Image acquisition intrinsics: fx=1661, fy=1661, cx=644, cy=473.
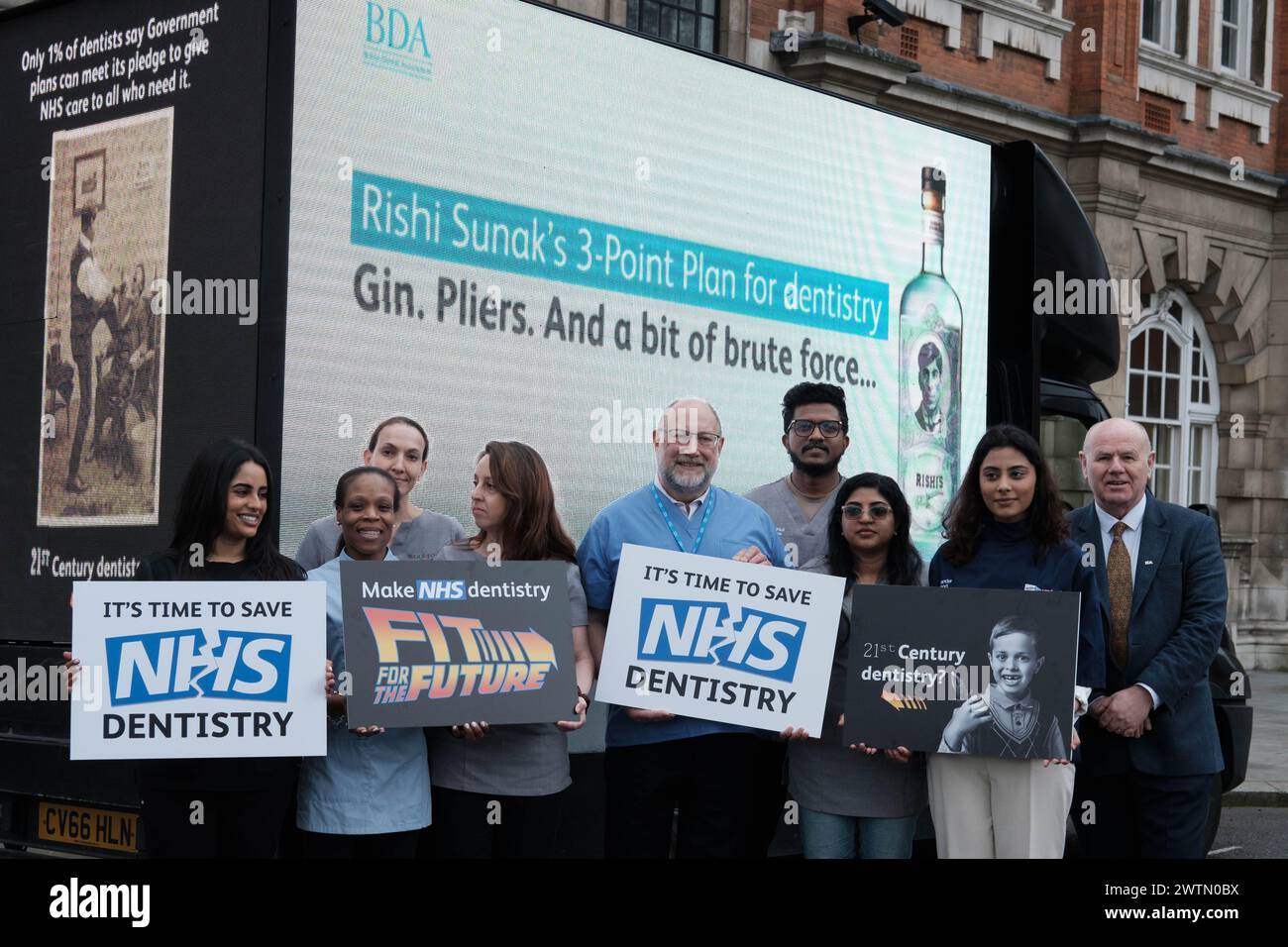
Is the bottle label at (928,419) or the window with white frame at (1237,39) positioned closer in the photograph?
the bottle label at (928,419)

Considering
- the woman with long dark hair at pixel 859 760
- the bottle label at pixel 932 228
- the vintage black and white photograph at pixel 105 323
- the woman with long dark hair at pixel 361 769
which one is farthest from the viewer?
the bottle label at pixel 932 228

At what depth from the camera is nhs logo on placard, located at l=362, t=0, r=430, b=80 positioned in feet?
17.4

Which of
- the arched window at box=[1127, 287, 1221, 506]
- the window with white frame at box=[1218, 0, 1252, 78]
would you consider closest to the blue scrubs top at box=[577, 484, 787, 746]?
the arched window at box=[1127, 287, 1221, 506]

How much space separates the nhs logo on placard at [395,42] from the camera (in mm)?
5309

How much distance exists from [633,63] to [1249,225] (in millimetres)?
18194

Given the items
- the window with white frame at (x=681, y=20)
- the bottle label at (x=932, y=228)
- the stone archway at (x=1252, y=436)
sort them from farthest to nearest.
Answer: the stone archway at (x=1252, y=436) → the window with white frame at (x=681, y=20) → the bottle label at (x=932, y=228)

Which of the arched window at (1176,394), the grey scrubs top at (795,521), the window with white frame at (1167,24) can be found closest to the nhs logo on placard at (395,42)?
the grey scrubs top at (795,521)

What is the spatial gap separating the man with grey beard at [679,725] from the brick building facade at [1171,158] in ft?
39.4

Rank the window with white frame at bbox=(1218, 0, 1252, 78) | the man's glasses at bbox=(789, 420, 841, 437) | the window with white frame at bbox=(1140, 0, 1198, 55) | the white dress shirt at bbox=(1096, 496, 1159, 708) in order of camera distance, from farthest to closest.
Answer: the window with white frame at bbox=(1218, 0, 1252, 78) → the window with white frame at bbox=(1140, 0, 1198, 55) → the man's glasses at bbox=(789, 420, 841, 437) → the white dress shirt at bbox=(1096, 496, 1159, 708)

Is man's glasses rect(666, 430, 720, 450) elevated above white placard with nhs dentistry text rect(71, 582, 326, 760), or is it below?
above

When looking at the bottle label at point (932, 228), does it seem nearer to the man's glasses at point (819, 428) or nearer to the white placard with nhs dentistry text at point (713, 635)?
the man's glasses at point (819, 428)

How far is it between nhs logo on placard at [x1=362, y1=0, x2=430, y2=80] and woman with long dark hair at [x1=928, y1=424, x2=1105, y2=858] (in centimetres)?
220

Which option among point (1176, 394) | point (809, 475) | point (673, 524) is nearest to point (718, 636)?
point (673, 524)

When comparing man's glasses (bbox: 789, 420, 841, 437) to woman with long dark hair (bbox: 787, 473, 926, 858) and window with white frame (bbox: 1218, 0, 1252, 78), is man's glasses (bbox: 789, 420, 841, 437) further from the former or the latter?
window with white frame (bbox: 1218, 0, 1252, 78)
